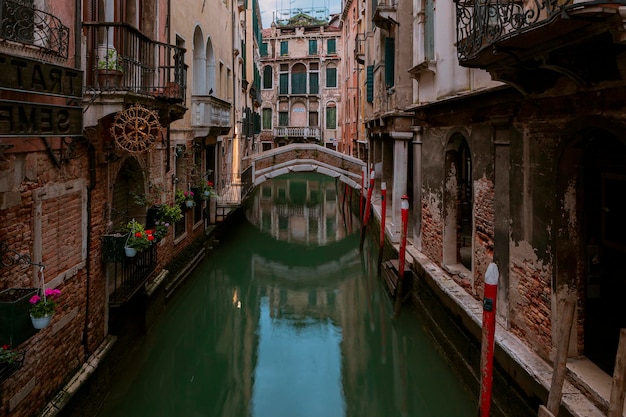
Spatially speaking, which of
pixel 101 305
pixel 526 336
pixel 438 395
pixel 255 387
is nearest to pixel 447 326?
pixel 438 395

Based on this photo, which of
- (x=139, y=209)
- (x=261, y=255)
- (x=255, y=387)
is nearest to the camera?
(x=255, y=387)

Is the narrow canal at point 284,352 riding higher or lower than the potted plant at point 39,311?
lower

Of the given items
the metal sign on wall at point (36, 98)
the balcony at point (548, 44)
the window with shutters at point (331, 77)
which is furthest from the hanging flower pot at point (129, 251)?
the window with shutters at point (331, 77)

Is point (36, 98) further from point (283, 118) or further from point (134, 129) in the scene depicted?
point (283, 118)

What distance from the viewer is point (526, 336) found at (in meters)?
5.15

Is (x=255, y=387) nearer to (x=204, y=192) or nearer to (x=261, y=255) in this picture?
(x=204, y=192)

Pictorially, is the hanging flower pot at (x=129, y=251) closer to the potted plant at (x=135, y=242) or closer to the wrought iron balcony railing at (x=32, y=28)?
the potted plant at (x=135, y=242)

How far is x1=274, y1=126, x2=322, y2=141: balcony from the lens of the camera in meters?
36.1

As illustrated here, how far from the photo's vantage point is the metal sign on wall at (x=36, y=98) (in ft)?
11.6

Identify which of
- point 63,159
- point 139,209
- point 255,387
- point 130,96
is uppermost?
point 130,96

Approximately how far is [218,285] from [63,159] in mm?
6213

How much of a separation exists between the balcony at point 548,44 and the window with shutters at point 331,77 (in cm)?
3236

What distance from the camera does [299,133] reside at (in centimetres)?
3628

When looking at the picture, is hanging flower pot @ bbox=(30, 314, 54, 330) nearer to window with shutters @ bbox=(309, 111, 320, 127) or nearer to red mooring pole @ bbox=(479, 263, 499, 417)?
red mooring pole @ bbox=(479, 263, 499, 417)
